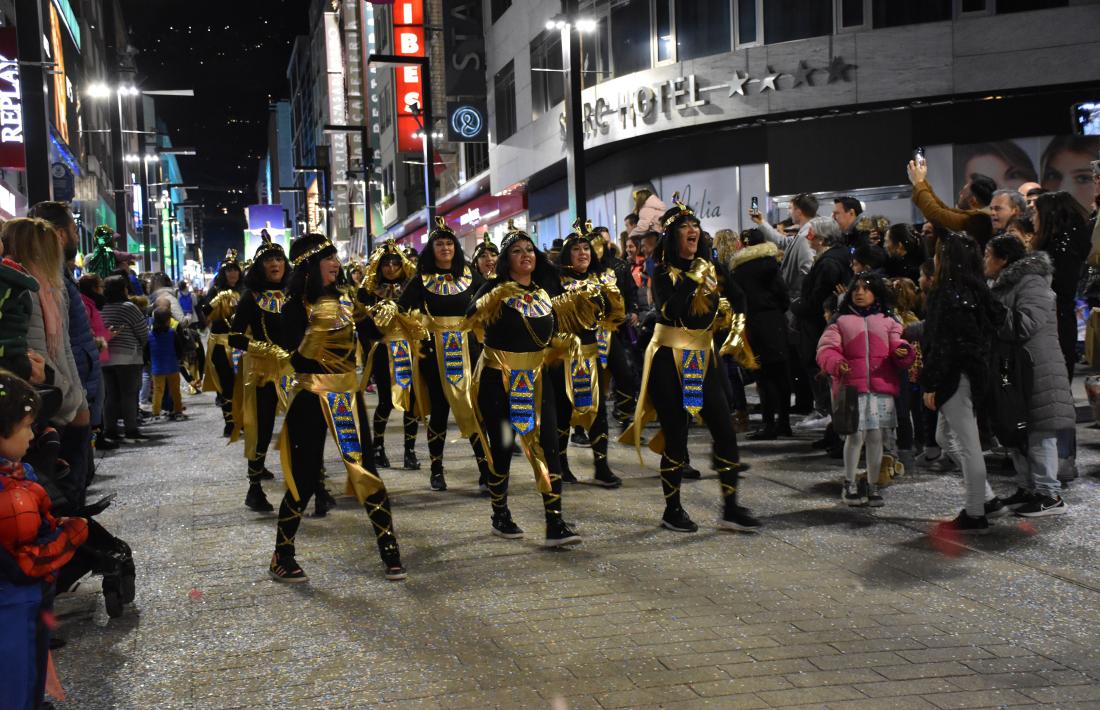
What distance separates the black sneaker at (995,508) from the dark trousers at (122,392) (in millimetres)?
10363

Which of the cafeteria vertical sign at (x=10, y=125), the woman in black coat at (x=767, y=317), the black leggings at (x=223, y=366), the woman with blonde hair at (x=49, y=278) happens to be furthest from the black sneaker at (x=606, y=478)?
the cafeteria vertical sign at (x=10, y=125)

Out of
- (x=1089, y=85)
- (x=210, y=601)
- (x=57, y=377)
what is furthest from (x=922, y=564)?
(x=1089, y=85)

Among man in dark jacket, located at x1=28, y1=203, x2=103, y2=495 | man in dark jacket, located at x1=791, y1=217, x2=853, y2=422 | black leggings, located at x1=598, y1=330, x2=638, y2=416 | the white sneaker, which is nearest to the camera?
man in dark jacket, located at x1=28, y1=203, x2=103, y2=495

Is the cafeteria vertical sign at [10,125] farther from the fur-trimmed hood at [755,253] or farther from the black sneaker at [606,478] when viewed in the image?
the black sneaker at [606,478]

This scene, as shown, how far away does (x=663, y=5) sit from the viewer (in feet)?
83.4

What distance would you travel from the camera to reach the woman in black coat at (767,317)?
11.1 m

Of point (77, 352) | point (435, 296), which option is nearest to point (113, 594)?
point (77, 352)

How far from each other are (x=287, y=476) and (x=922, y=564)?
12.1 feet

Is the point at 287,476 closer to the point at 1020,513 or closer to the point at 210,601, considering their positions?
the point at 210,601

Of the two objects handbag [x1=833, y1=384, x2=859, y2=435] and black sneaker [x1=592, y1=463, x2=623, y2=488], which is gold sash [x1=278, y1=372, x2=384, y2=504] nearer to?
black sneaker [x1=592, y1=463, x2=623, y2=488]

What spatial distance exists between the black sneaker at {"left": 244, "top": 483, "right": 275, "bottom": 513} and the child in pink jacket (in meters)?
4.37

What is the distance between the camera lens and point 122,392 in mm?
14078

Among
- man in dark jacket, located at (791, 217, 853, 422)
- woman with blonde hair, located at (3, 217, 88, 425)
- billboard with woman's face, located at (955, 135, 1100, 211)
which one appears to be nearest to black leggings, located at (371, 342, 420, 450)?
man in dark jacket, located at (791, 217, 853, 422)

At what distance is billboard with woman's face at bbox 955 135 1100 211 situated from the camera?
21.3 metres
